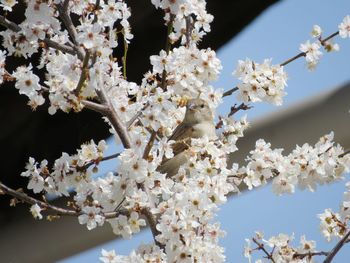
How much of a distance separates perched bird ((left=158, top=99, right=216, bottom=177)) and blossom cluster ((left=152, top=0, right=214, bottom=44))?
195 mm

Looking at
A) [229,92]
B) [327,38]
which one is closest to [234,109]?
[229,92]

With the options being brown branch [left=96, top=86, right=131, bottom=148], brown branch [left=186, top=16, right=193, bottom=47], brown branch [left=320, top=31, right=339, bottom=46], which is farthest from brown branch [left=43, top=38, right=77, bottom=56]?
brown branch [left=320, top=31, right=339, bottom=46]

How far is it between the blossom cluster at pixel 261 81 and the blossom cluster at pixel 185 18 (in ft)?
0.60

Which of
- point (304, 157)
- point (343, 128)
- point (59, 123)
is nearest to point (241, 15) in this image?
point (343, 128)

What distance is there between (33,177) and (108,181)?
22cm

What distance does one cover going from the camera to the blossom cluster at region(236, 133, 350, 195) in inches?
82.4

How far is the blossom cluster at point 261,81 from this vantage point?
84.0 inches

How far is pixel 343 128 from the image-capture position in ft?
10.7

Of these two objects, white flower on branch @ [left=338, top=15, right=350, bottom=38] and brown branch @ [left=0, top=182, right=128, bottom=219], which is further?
white flower on branch @ [left=338, top=15, right=350, bottom=38]

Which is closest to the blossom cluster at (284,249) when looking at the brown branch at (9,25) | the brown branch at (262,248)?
the brown branch at (262,248)

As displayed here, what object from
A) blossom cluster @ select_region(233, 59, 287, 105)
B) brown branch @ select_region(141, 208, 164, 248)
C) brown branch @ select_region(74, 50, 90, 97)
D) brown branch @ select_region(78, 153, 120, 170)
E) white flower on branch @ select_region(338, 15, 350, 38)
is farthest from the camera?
white flower on branch @ select_region(338, 15, 350, 38)

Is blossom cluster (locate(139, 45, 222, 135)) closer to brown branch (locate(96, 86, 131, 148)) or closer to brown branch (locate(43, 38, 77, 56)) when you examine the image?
brown branch (locate(96, 86, 131, 148))

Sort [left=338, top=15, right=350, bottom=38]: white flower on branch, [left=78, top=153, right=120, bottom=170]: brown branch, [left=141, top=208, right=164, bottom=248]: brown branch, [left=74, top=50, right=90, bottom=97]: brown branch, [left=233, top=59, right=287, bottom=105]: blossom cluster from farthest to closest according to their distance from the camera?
[left=338, top=15, right=350, bottom=38]: white flower on branch, [left=233, top=59, right=287, bottom=105]: blossom cluster, [left=78, top=153, right=120, bottom=170]: brown branch, [left=141, top=208, right=164, bottom=248]: brown branch, [left=74, top=50, right=90, bottom=97]: brown branch

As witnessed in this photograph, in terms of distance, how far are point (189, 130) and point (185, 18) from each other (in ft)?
2.49
